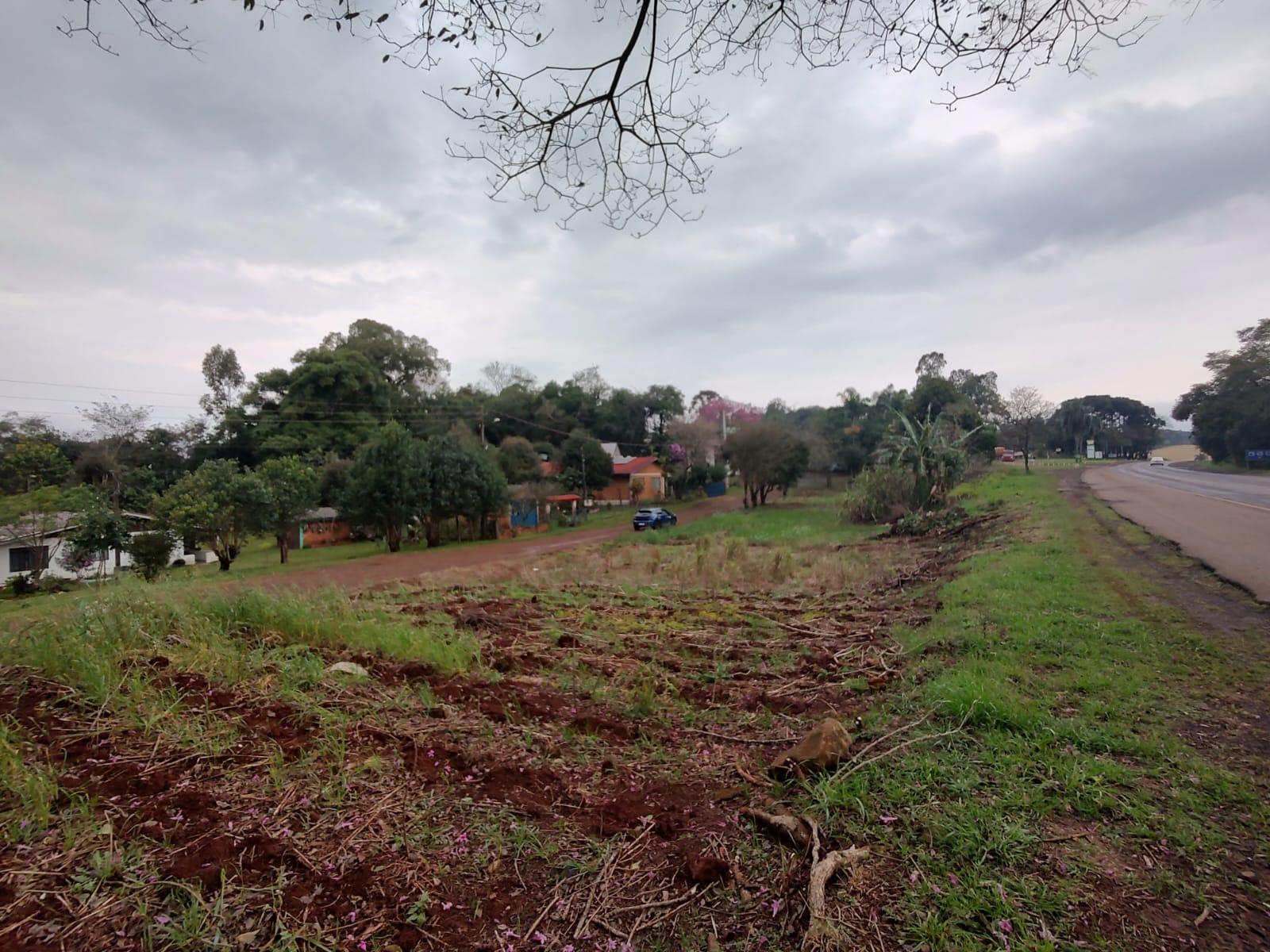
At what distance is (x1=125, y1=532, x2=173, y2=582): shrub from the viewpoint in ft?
63.4

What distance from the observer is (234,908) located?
2.14 metres

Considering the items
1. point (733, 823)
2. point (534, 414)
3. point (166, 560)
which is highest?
point (534, 414)

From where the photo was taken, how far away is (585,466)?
4556cm

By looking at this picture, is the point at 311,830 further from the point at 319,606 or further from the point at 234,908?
the point at 319,606

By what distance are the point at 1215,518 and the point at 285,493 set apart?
27734mm

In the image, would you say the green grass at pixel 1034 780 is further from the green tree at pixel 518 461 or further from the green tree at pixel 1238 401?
the green tree at pixel 1238 401

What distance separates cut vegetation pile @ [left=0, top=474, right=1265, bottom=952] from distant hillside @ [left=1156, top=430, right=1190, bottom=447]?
A: 9792 cm

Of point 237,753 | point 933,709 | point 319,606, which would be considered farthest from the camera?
point 319,606

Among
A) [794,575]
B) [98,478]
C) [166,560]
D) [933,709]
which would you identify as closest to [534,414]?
[98,478]

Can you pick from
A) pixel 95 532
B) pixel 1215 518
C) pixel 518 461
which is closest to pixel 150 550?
pixel 95 532

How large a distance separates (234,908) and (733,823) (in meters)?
1.88

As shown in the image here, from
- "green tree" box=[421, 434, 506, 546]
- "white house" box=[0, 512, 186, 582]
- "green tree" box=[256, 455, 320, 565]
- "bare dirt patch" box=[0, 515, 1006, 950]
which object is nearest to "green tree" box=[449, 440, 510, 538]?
"green tree" box=[421, 434, 506, 546]

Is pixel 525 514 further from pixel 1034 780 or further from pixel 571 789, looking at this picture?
pixel 1034 780

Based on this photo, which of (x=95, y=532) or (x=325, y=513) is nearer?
(x=95, y=532)
